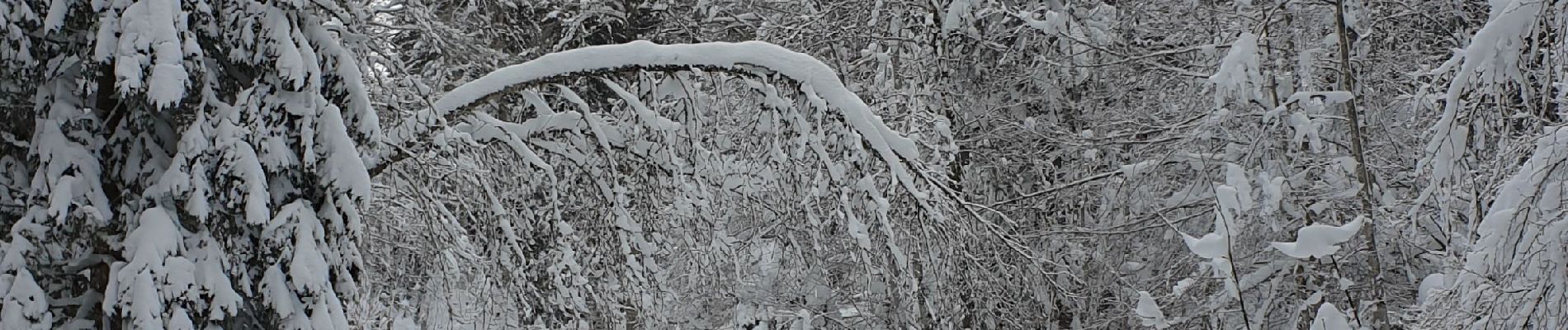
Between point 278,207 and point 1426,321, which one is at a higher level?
point 278,207

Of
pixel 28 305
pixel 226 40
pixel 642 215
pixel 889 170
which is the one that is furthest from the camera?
pixel 642 215

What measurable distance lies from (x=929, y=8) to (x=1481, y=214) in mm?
5300

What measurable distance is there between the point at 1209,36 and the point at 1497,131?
4.65 metres

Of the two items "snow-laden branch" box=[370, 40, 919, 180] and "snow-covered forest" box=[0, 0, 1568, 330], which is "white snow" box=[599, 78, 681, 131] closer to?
"snow-covered forest" box=[0, 0, 1568, 330]

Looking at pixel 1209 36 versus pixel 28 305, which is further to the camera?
pixel 1209 36

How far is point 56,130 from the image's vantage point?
285cm

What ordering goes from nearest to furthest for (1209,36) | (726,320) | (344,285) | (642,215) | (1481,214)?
(344,285) → (642,215) → (1481,214) → (1209,36) → (726,320)

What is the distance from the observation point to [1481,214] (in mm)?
5344

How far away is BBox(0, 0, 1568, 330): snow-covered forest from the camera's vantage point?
9.47 feet

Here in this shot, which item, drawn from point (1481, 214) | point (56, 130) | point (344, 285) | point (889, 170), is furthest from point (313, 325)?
point (1481, 214)

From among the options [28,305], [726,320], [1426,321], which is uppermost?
[28,305]

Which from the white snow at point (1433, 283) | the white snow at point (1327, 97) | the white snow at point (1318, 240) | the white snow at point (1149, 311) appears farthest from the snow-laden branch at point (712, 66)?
the white snow at point (1327, 97)

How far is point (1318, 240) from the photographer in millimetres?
6824

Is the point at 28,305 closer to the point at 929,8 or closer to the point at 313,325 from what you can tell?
the point at 313,325
